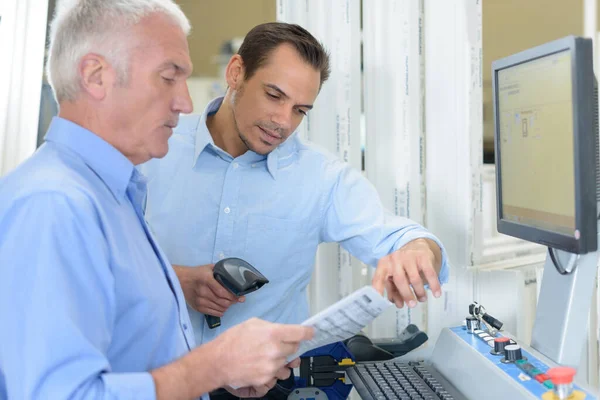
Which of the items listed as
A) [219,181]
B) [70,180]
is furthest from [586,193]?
[219,181]

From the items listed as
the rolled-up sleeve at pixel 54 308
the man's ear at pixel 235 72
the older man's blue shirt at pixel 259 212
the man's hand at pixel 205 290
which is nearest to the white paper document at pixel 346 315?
the rolled-up sleeve at pixel 54 308

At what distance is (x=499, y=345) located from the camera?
1150 mm

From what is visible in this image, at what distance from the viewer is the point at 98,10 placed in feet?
3.13

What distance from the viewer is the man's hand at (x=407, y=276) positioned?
119 centimetres

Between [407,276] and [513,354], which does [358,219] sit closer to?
[407,276]

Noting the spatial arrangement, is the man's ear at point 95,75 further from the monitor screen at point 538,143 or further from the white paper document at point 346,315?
the monitor screen at point 538,143

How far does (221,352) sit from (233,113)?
864 mm

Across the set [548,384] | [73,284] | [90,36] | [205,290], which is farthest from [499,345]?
[90,36]

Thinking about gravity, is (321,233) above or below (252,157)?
below

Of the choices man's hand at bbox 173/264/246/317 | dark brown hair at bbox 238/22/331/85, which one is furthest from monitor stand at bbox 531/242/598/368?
dark brown hair at bbox 238/22/331/85

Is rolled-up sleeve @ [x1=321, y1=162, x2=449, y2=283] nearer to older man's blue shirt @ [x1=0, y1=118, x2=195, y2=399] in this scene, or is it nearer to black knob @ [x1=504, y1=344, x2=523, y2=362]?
black knob @ [x1=504, y1=344, x2=523, y2=362]

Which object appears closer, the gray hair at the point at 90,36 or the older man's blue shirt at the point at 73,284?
the older man's blue shirt at the point at 73,284

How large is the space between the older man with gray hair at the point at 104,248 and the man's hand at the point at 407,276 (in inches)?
11.9

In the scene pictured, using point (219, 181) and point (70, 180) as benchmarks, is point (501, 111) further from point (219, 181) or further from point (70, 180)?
point (70, 180)
